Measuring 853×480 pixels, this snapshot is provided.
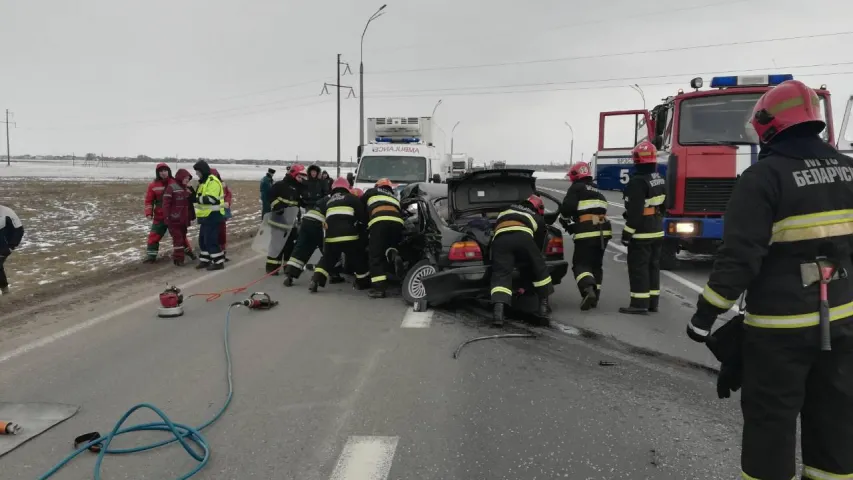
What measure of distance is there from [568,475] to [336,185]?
19.7ft

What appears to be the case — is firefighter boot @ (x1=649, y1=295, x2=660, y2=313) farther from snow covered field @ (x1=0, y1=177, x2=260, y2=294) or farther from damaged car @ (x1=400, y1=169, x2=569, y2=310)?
snow covered field @ (x1=0, y1=177, x2=260, y2=294)

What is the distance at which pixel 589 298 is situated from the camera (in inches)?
270

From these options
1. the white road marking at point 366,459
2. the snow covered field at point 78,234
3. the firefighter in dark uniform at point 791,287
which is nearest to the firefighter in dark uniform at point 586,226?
Answer: the white road marking at point 366,459

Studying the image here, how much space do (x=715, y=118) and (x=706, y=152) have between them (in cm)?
70

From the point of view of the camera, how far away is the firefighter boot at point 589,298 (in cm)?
687

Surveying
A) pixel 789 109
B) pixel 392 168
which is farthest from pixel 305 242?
pixel 789 109

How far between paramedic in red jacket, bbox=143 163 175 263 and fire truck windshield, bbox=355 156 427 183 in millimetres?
5044

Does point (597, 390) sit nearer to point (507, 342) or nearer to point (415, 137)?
point (507, 342)

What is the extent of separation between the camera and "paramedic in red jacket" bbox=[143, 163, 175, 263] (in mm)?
10719

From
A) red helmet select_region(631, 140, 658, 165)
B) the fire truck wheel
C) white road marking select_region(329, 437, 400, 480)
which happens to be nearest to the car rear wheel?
red helmet select_region(631, 140, 658, 165)

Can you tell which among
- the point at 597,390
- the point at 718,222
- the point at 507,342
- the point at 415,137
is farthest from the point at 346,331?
the point at 415,137

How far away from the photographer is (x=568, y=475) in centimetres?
316

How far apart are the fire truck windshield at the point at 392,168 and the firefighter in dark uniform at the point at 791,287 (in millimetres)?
12570

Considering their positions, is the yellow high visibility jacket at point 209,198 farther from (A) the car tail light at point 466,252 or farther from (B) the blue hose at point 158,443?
(B) the blue hose at point 158,443
